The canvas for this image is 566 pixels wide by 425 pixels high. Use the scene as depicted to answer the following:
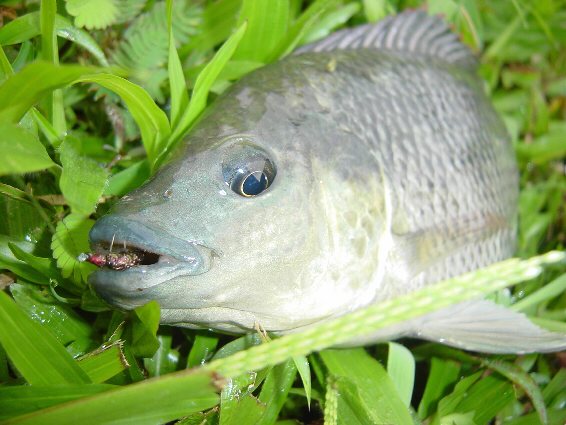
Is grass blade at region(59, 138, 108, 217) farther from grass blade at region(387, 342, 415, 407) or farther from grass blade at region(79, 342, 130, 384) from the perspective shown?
grass blade at region(387, 342, 415, 407)

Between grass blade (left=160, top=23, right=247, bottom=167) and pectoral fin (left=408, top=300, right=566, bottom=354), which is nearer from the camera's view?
grass blade (left=160, top=23, right=247, bottom=167)

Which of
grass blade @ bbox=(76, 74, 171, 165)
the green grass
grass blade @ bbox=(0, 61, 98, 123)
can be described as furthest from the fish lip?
grass blade @ bbox=(76, 74, 171, 165)

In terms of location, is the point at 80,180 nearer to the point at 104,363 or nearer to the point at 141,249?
the point at 141,249

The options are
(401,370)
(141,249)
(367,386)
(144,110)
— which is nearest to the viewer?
(141,249)

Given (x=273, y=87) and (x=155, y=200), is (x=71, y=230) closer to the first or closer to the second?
(x=155, y=200)

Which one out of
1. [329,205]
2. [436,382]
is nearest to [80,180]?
[329,205]

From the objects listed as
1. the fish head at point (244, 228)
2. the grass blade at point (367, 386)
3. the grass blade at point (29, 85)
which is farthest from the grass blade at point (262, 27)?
the grass blade at point (367, 386)

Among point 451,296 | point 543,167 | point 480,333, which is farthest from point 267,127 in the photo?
point 543,167
